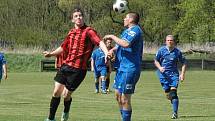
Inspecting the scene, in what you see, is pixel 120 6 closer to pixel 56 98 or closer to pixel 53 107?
pixel 56 98

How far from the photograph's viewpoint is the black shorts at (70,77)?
483 inches

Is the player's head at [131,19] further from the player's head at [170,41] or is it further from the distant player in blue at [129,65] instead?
the player's head at [170,41]

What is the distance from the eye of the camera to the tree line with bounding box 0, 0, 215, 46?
68562mm

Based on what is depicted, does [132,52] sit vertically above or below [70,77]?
above

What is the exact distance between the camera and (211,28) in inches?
2648

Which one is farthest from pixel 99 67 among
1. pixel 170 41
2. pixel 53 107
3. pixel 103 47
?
pixel 103 47

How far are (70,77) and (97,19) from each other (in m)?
61.6

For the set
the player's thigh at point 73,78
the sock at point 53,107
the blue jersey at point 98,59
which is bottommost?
the blue jersey at point 98,59

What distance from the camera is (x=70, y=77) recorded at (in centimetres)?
1225

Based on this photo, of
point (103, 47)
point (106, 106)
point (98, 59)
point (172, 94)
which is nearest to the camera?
point (103, 47)

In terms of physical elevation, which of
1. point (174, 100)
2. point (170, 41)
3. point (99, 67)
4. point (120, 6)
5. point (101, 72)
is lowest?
point (101, 72)

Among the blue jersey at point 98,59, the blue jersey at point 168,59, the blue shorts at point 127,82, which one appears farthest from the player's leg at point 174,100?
the blue jersey at point 98,59

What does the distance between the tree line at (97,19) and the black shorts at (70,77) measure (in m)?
55.5

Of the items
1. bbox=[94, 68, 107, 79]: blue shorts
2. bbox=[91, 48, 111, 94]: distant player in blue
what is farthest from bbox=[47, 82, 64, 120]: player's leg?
bbox=[94, 68, 107, 79]: blue shorts
